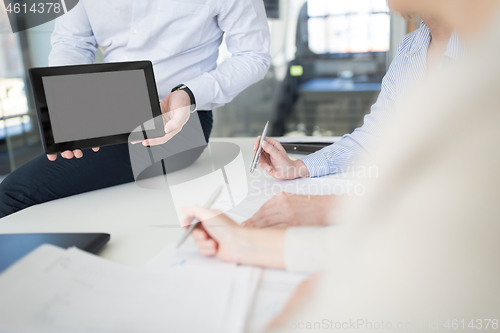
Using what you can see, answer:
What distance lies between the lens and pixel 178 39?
1.19 m

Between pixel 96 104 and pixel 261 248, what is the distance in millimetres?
510

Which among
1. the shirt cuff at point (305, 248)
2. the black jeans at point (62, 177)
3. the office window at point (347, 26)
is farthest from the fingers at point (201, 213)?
the office window at point (347, 26)

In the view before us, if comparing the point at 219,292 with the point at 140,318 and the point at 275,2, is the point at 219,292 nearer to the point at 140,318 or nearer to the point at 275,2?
the point at 140,318

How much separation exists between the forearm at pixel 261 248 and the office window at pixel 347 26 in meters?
3.27

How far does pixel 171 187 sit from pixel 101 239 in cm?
33

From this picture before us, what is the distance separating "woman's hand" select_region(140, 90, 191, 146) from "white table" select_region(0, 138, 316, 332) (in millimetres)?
121

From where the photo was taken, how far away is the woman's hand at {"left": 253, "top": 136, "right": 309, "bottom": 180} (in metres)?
0.92

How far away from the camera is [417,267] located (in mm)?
310

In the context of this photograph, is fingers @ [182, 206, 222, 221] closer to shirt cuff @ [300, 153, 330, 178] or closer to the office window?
shirt cuff @ [300, 153, 330, 178]

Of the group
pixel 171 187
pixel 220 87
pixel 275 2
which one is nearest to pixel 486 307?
pixel 171 187

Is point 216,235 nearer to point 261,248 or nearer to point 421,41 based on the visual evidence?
point 261,248

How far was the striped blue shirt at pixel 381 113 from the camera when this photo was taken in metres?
0.97

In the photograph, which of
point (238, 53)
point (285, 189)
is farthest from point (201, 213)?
point (238, 53)

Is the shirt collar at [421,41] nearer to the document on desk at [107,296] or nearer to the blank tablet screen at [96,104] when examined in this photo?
the blank tablet screen at [96,104]
